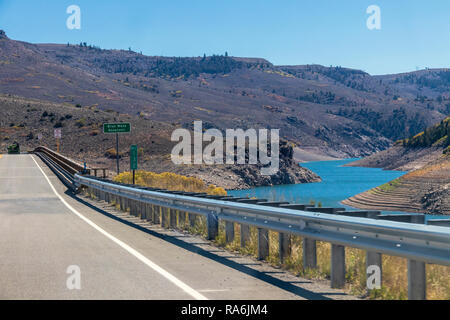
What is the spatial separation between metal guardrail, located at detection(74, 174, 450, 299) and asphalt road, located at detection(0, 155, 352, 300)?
36.0 inches

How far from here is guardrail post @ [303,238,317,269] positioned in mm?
8711

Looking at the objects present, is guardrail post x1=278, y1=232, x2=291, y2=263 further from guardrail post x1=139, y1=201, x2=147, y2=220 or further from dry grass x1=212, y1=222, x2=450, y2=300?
guardrail post x1=139, y1=201, x2=147, y2=220

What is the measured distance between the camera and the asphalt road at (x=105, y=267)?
7.30 metres

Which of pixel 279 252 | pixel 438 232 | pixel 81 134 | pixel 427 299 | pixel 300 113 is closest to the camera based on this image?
pixel 438 232

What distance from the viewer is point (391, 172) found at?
95375mm

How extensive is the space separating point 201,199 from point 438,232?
6.67 m

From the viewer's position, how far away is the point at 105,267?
8.97 meters

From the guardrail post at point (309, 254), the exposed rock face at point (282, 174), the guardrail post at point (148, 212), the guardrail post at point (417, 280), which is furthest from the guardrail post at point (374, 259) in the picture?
the exposed rock face at point (282, 174)

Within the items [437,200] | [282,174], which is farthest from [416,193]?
[282,174]

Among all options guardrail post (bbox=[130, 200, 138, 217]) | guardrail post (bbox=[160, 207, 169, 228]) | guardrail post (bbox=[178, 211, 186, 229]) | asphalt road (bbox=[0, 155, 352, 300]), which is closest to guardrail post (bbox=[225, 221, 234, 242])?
asphalt road (bbox=[0, 155, 352, 300])

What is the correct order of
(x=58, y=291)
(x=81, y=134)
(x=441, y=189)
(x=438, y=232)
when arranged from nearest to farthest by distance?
(x=438, y=232)
(x=58, y=291)
(x=441, y=189)
(x=81, y=134)

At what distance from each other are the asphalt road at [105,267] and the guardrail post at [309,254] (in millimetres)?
860
